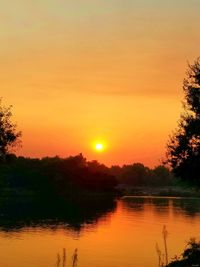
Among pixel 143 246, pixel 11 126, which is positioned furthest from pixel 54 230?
pixel 11 126

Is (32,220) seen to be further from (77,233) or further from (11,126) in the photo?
(11,126)

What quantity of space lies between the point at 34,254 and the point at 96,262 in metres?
10.2

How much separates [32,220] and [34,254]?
153 ft

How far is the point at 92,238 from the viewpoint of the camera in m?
81.9

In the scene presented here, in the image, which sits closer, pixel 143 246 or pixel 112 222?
pixel 143 246

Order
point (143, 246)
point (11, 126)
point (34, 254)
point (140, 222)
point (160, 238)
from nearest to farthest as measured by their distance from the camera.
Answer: point (11, 126)
point (34, 254)
point (143, 246)
point (160, 238)
point (140, 222)

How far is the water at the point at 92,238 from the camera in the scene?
198 feet

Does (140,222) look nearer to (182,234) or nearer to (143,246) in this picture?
(182,234)

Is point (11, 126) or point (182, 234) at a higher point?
point (11, 126)

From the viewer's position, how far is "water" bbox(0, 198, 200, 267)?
60469 mm

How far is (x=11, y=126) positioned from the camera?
153 feet

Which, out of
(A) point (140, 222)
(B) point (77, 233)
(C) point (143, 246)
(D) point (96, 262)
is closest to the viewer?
(D) point (96, 262)

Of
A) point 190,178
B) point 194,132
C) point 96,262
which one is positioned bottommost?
point 96,262

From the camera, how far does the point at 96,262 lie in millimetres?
58031
